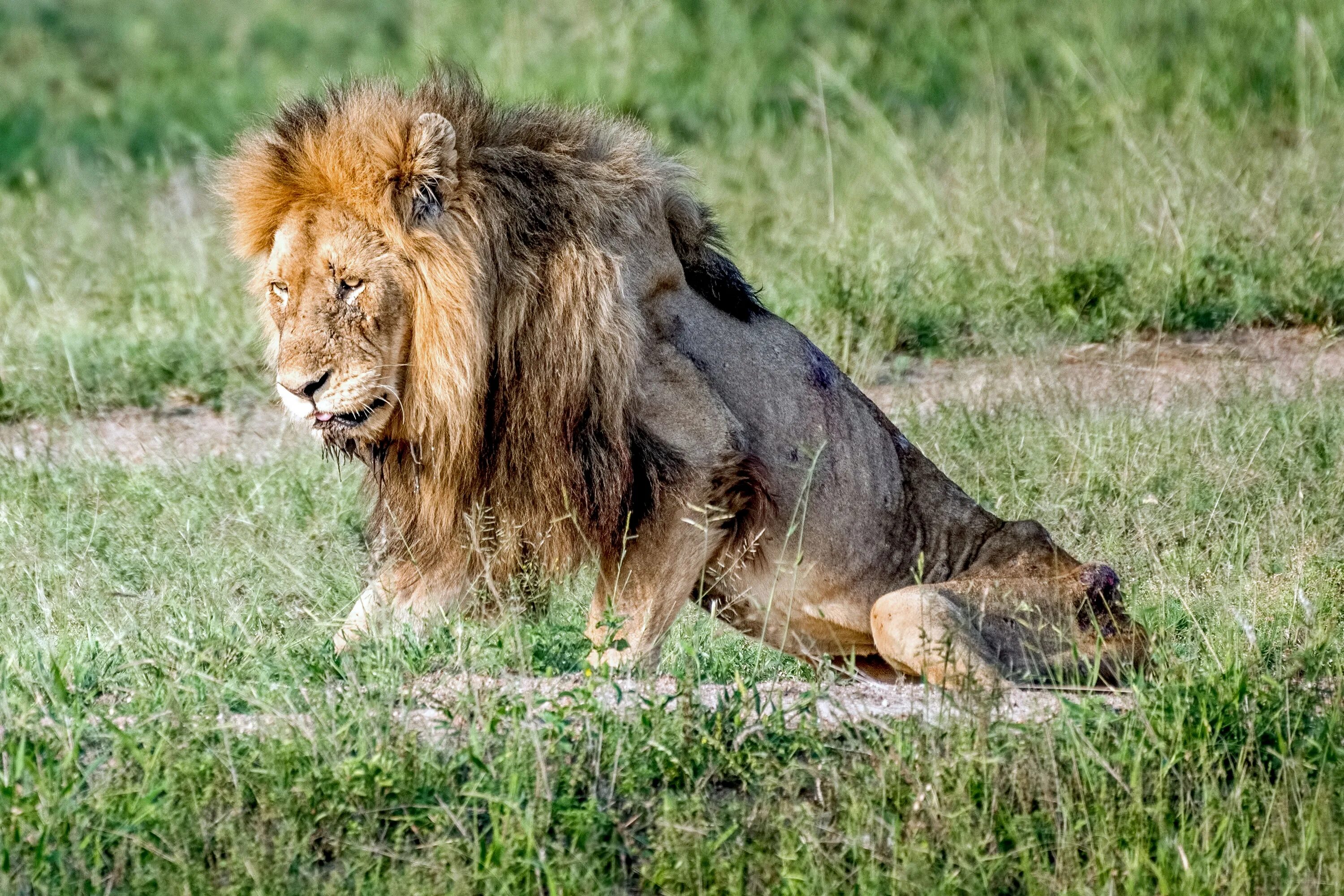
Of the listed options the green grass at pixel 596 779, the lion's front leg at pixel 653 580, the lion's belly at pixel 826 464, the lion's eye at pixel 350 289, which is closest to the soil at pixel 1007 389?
the lion's belly at pixel 826 464

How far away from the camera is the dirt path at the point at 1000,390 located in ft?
20.6

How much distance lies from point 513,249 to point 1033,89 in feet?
21.0

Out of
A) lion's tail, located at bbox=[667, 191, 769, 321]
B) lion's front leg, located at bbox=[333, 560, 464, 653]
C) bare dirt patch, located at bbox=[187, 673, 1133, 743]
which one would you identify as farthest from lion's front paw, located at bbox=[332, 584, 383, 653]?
lion's tail, located at bbox=[667, 191, 769, 321]

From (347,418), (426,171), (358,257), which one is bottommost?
(347,418)

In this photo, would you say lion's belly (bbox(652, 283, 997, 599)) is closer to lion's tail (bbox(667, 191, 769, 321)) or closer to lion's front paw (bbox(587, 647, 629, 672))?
lion's tail (bbox(667, 191, 769, 321))

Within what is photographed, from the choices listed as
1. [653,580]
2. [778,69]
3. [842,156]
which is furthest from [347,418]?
[778,69]

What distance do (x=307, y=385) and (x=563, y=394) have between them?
21.2 inches

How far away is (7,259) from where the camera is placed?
794 centimetres

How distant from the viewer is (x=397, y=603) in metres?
4.17

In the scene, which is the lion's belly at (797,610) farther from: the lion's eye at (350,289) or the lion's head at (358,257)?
the lion's eye at (350,289)

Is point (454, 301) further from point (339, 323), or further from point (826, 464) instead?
point (826, 464)

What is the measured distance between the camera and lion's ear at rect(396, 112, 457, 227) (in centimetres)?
389

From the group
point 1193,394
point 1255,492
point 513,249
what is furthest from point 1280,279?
point 513,249

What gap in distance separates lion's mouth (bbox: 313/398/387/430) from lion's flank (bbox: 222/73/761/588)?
0.08 m
